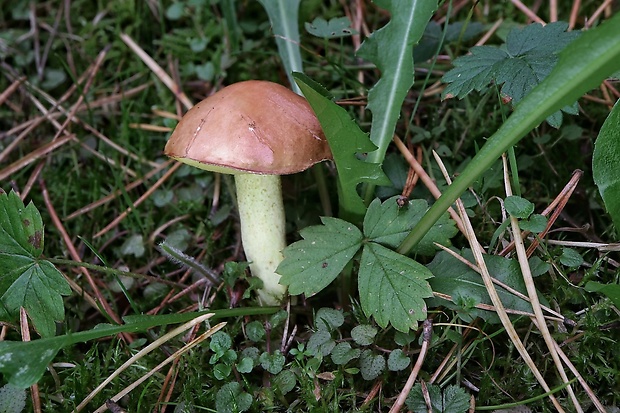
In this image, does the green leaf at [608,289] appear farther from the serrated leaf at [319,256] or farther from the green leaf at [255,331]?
the green leaf at [255,331]

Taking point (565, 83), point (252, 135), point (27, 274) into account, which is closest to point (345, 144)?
point (252, 135)

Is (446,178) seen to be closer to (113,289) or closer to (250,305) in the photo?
(250,305)

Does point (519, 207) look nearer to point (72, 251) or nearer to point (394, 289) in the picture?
point (394, 289)

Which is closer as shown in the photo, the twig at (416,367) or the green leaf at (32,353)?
the green leaf at (32,353)

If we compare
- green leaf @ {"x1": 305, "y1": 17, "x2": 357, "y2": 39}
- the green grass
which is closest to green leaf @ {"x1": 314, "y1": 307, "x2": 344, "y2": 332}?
the green grass

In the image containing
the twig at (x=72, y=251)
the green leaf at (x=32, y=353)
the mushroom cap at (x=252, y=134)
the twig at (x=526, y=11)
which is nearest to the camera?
the green leaf at (x=32, y=353)

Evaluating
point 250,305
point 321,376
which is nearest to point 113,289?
point 250,305

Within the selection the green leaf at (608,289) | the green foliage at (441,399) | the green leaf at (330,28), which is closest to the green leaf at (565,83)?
the green leaf at (608,289)
